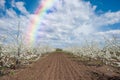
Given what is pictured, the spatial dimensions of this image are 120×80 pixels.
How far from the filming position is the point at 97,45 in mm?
45594

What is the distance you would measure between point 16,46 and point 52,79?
42.4 feet

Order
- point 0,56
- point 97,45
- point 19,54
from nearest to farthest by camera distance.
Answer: point 0,56 < point 19,54 < point 97,45

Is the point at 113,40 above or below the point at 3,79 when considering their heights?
above


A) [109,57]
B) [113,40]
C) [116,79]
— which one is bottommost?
[116,79]

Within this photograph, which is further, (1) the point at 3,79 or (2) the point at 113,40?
(2) the point at 113,40

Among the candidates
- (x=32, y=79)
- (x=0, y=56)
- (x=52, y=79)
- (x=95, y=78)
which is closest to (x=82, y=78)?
(x=95, y=78)

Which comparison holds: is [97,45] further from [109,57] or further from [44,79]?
[44,79]

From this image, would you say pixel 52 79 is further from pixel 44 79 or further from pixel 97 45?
pixel 97 45

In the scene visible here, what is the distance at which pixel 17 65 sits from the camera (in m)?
28.0

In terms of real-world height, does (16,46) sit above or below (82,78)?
above

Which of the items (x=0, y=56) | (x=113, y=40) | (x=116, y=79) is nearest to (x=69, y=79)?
(x=116, y=79)

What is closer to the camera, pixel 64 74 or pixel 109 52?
pixel 64 74

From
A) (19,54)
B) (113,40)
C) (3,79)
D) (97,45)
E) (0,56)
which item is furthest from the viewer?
(97,45)

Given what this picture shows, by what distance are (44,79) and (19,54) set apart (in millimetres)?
11369
